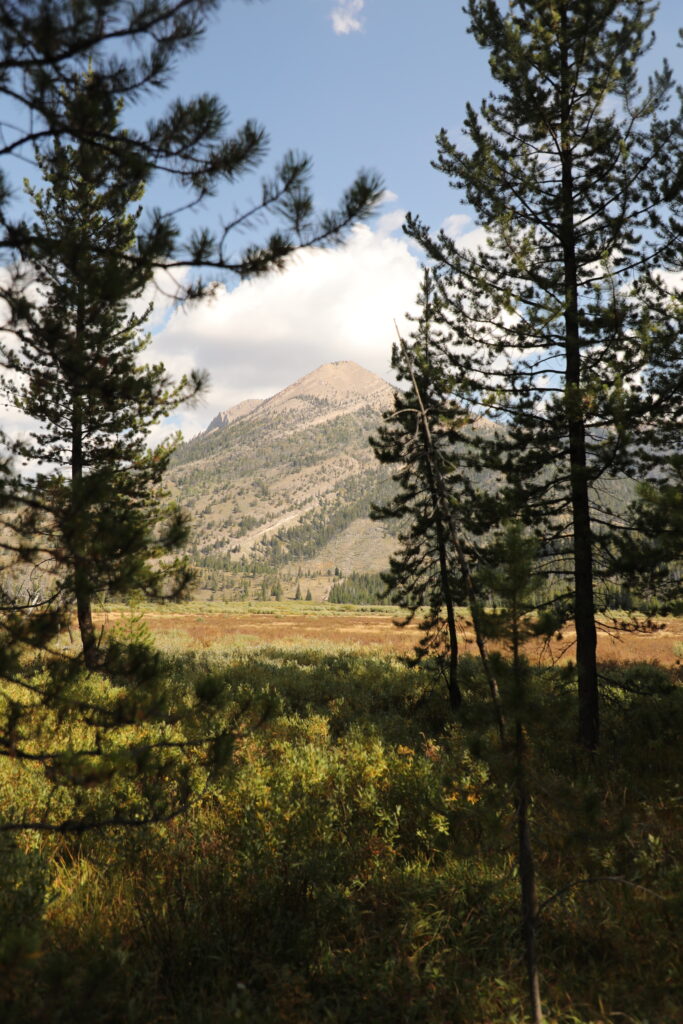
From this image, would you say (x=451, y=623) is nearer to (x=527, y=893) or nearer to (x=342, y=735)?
(x=342, y=735)

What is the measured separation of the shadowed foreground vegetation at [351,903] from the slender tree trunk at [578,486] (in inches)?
79.2

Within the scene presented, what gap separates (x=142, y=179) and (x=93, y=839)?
5867 millimetres

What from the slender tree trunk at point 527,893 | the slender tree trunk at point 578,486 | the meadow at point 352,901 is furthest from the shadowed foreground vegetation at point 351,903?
the slender tree trunk at point 578,486

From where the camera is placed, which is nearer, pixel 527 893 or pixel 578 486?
pixel 527 893

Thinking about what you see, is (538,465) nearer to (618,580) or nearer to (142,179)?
(618,580)

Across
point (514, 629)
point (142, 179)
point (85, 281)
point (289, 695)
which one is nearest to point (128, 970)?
point (514, 629)

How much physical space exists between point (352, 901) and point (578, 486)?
273 inches

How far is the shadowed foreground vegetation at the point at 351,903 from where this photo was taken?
3.20 metres

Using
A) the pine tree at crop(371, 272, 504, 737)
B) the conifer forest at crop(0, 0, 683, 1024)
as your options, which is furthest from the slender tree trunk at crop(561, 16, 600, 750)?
the pine tree at crop(371, 272, 504, 737)

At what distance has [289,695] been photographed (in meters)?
12.8

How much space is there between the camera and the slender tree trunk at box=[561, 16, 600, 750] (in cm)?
865

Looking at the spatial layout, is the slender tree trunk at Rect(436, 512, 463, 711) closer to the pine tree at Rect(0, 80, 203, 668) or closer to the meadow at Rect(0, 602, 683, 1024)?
the meadow at Rect(0, 602, 683, 1024)

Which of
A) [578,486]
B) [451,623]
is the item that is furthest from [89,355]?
[451,623]

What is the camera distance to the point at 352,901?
163 inches
